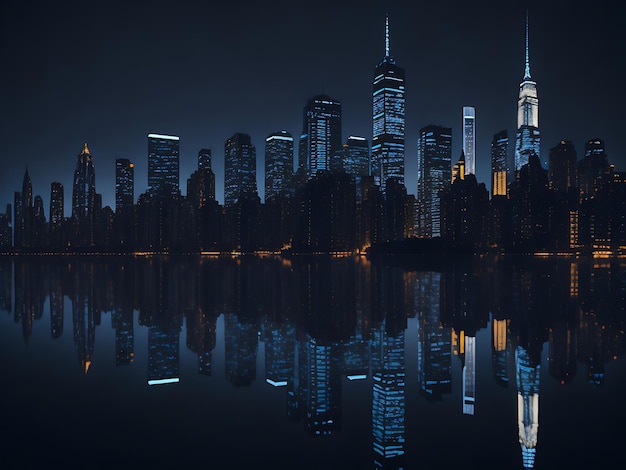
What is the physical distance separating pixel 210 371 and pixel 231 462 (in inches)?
165

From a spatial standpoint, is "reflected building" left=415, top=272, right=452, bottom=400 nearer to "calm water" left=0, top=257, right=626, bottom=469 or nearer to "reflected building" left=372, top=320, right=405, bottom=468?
"calm water" left=0, top=257, right=626, bottom=469

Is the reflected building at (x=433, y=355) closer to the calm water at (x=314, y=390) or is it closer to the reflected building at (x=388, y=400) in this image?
the calm water at (x=314, y=390)

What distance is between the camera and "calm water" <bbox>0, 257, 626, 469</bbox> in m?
5.45

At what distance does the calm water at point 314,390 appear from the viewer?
545cm

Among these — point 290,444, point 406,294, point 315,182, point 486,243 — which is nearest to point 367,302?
point 406,294

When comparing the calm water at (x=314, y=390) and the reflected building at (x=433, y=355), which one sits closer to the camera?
the calm water at (x=314, y=390)

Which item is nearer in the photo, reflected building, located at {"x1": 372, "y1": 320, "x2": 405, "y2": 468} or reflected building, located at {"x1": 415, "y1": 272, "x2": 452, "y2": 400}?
reflected building, located at {"x1": 372, "y1": 320, "x2": 405, "y2": 468}

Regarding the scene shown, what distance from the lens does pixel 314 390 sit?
7.81 m

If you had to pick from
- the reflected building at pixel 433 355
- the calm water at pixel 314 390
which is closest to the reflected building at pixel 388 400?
the calm water at pixel 314 390

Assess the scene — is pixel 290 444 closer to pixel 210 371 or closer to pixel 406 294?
pixel 210 371

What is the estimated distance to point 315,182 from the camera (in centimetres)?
15988

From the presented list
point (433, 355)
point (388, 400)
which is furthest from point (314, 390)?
point (433, 355)

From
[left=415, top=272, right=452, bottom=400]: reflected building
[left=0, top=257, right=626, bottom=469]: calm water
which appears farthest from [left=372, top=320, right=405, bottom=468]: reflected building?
[left=415, top=272, right=452, bottom=400]: reflected building

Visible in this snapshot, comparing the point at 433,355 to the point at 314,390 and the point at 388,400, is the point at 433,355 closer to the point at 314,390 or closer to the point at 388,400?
the point at 388,400
